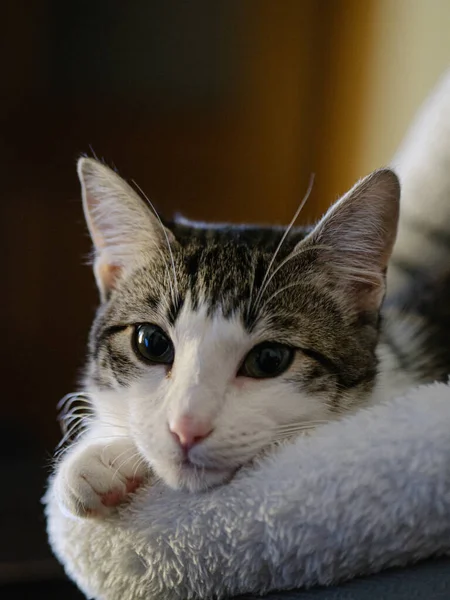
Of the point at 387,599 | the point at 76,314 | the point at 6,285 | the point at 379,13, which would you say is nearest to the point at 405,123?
the point at 379,13

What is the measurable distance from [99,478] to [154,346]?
0.61 feet

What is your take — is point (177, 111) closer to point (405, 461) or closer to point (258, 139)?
point (258, 139)

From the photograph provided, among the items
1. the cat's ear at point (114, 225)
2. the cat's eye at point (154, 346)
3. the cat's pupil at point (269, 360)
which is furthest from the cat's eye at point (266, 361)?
the cat's ear at point (114, 225)

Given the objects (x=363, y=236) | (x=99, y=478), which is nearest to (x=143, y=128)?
(x=363, y=236)

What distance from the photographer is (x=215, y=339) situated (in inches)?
31.7

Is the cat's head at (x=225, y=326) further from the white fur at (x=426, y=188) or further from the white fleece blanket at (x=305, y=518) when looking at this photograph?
the white fur at (x=426, y=188)

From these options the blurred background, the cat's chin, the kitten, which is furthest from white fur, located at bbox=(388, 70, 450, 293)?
the blurred background

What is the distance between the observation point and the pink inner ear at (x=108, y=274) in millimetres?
1042

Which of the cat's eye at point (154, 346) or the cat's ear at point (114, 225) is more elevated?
the cat's ear at point (114, 225)

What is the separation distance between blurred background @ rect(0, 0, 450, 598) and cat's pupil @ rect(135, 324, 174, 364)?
1.37m

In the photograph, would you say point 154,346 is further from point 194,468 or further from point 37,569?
point 37,569

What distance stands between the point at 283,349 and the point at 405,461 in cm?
27

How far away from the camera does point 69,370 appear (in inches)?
94.7

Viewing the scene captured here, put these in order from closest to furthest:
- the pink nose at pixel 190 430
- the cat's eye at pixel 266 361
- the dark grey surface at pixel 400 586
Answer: the dark grey surface at pixel 400 586
the pink nose at pixel 190 430
the cat's eye at pixel 266 361
